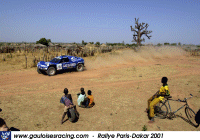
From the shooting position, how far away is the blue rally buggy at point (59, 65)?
12625 millimetres

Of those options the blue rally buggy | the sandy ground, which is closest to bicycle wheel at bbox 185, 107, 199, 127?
the sandy ground

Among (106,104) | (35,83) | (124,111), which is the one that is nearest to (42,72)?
(35,83)

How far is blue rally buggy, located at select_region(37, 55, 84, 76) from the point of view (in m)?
12.6

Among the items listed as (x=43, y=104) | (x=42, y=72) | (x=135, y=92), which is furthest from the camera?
(x=42, y=72)

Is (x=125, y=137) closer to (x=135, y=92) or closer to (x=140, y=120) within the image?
(x=140, y=120)

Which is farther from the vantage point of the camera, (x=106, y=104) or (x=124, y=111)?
(x=106, y=104)

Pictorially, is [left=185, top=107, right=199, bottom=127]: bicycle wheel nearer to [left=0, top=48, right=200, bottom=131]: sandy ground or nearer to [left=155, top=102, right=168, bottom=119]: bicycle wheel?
[left=0, top=48, right=200, bottom=131]: sandy ground

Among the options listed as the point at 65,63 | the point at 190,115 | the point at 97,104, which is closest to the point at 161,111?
the point at 190,115

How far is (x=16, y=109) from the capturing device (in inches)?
257

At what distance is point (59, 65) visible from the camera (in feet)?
43.0

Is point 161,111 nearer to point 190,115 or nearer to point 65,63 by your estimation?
point 190,115

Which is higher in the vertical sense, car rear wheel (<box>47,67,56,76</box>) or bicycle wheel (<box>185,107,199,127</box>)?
car rear wheel (<box>47,67,56,76</box>)

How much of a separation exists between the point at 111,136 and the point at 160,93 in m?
2.47

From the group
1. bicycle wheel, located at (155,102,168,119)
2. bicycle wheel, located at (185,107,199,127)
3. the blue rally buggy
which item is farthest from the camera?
the blue rally buggy
